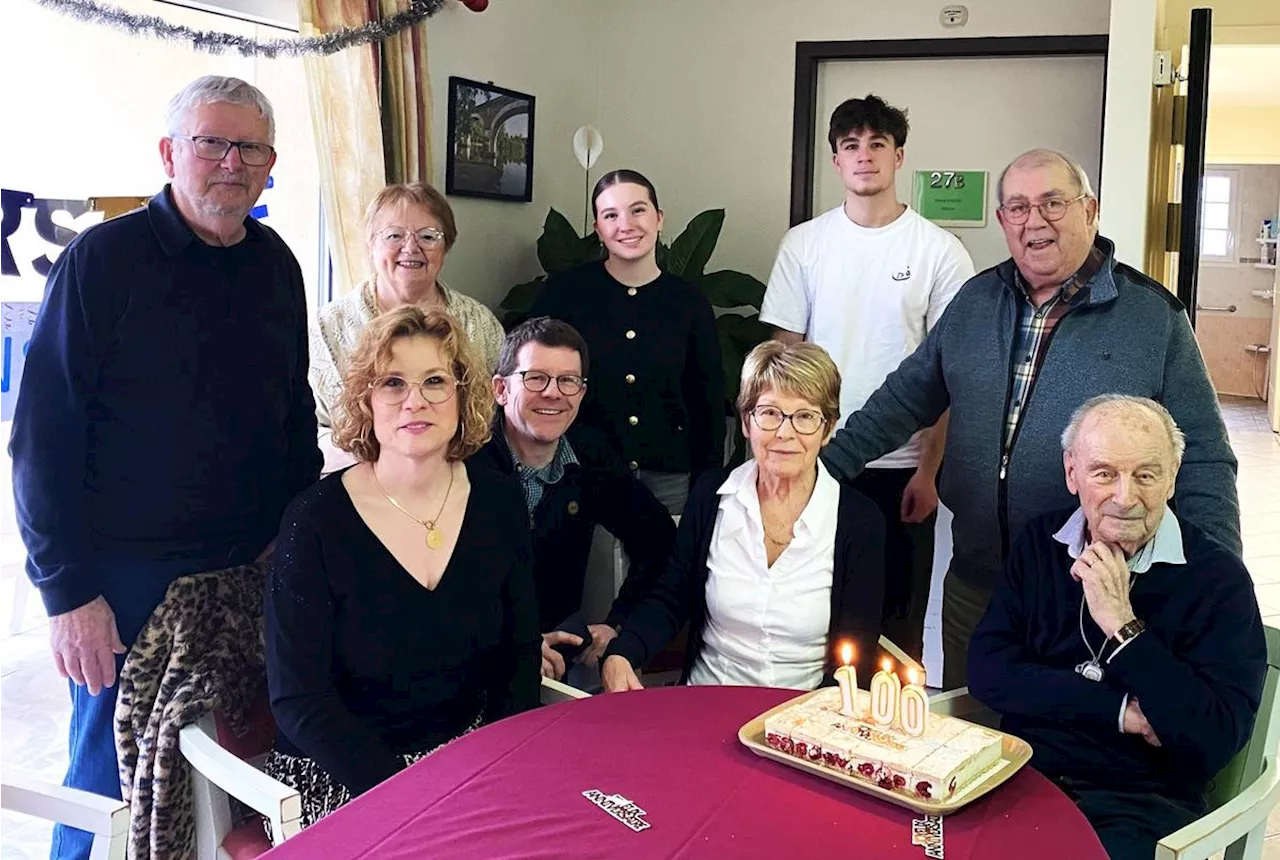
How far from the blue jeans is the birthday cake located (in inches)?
46.0

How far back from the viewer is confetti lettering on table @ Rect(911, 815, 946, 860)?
1467 millimetres

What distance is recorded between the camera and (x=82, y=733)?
89.9 inches

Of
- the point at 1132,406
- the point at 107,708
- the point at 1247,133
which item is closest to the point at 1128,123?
the point at 1132,406

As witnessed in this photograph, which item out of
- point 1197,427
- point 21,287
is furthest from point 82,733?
point 1197,427

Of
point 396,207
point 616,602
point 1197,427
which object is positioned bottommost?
point 616,602

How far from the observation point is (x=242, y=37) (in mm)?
3197

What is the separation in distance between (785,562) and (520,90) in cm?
278

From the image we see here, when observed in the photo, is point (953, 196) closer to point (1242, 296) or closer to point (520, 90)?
point (520, 90)

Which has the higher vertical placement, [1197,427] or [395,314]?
[395,314]

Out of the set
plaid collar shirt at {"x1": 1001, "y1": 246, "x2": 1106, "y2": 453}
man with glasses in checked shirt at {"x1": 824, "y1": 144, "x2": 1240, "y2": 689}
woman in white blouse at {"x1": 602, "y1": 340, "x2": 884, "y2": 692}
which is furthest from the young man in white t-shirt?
woman in white blouse at {"x1": 602, "y1": 340, "x2": 884, "y2": 692}

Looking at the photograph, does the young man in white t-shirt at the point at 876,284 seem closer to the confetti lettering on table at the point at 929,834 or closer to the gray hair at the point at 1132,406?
the gray hair at the point at 1132,406

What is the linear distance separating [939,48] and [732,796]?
3892 mm

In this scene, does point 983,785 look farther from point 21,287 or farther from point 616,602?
point 21,287

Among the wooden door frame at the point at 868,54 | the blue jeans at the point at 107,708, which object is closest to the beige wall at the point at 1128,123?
the wooden door frame at the point at 868,54
